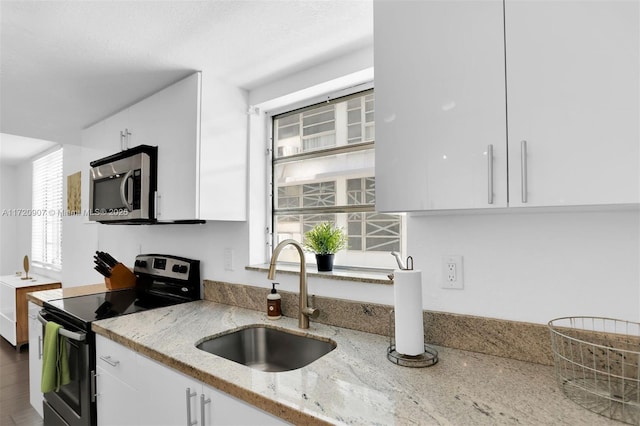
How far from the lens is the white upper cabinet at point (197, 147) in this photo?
1.89m

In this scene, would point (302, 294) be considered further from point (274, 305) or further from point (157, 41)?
point (157, 41)

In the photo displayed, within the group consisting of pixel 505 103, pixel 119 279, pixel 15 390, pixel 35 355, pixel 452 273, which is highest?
pixel 505 103

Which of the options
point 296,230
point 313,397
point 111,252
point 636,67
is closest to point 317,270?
point 296,230

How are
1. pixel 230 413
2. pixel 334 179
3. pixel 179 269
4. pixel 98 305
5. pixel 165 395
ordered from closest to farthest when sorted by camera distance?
pixel 230 413 → pixel 165 395 → pixel 334 179 → pixel 98 305 → pixel 179 269

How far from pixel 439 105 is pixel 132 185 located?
1821 mm

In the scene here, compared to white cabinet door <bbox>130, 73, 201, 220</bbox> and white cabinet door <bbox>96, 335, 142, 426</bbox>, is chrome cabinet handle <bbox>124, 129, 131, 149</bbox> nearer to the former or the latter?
white cabinet door <bbox>130, 73, 201, 220</bbox>

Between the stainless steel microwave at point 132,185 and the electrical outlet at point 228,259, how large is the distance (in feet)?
1.54

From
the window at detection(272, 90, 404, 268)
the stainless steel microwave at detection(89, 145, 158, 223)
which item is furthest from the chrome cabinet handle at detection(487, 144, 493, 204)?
the stainless steel microwave at detection(89, 145, 158, 223)

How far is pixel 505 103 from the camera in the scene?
96cm

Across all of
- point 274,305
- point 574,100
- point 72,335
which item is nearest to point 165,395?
point 274,305

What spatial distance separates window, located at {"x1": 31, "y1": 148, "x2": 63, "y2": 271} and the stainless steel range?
253 centimetres

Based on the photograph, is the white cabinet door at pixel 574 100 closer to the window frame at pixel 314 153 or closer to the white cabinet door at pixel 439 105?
the white cabinet door at pixel 439 105

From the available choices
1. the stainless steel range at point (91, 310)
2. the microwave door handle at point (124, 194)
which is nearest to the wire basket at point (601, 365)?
the stainless steel range at point (91, 310)

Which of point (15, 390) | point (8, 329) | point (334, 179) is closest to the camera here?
point (334, 179)
